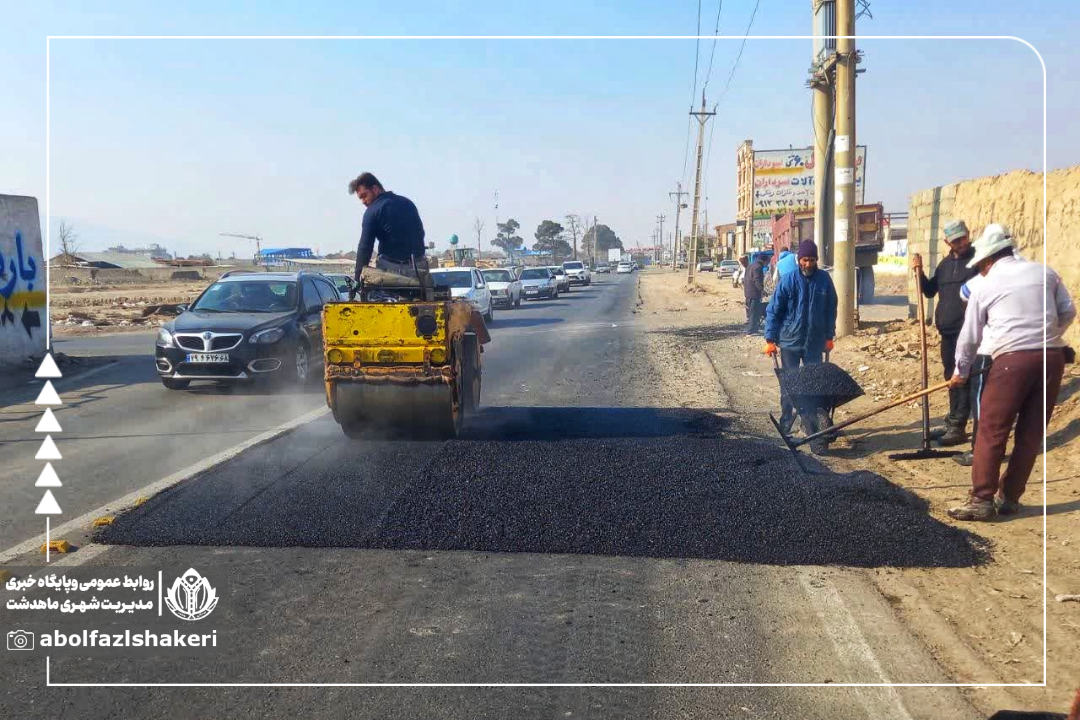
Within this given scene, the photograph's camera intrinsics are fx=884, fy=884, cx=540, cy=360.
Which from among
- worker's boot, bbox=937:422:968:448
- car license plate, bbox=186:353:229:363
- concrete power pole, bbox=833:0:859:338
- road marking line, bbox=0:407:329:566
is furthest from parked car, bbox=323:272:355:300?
worker's boot, bbox=937:422:968:448

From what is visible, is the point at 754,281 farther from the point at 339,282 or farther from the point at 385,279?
the point at 385,279

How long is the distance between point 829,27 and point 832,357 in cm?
583

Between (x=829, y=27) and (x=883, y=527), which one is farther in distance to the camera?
(x=829, y=27)

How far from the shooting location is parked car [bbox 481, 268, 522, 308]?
3288 centimetres

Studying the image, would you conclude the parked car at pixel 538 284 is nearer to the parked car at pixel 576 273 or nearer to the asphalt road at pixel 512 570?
the parked car at pixel 576 273

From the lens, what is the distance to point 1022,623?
13.4 ft

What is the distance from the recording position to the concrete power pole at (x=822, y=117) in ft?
51.1

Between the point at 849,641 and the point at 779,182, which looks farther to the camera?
the point at 779,182

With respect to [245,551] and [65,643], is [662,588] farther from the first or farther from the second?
[65,643]

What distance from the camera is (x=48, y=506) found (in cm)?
609

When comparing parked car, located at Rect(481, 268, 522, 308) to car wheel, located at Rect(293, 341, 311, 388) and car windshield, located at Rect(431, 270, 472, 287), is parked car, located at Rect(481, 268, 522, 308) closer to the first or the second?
car windshield, located at Rect(431, 270, 472, 287)

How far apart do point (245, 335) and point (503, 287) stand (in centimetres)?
2167

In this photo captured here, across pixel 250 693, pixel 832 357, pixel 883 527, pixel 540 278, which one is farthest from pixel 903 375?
pixel 540 278

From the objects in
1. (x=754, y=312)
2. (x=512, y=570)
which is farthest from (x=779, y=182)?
(x=512, y=570)
